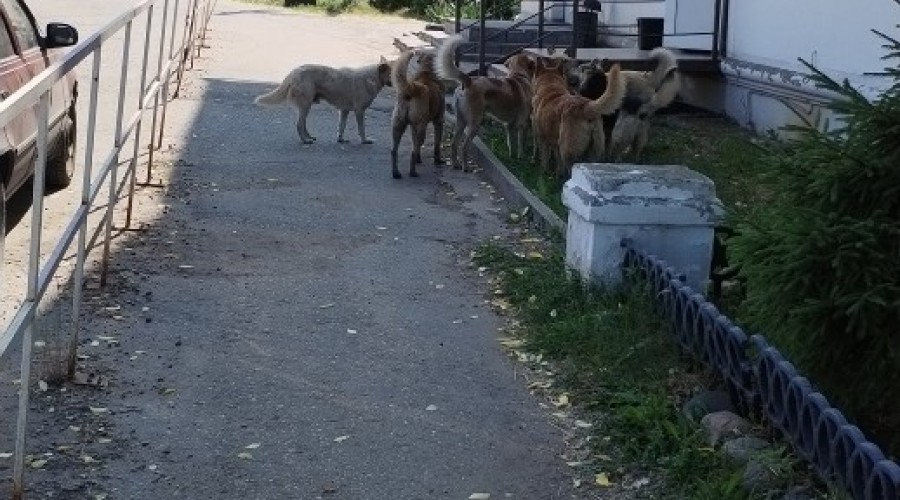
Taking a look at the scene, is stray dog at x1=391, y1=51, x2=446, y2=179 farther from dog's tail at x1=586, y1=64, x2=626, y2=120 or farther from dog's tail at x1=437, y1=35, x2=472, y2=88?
dog's tail at x1=586, y1=64, x2=626, y2=120

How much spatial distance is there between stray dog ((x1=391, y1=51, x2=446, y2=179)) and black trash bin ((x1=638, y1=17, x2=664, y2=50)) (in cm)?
439

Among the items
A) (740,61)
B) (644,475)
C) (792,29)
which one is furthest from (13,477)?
(740,61)

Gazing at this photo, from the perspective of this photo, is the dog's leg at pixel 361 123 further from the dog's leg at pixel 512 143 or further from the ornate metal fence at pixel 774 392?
the ornate metal fence at pixel 774 392

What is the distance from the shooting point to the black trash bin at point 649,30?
15.7m

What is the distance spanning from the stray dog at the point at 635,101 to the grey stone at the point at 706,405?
5.79m

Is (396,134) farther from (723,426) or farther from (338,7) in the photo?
(338,7)

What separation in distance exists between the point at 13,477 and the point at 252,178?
6.89 meters

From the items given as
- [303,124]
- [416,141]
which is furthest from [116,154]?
[303,124]

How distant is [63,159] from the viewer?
9.85 meters

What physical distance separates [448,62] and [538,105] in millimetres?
866

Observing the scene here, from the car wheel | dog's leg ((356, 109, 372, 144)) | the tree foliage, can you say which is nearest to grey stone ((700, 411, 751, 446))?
the tree foliage

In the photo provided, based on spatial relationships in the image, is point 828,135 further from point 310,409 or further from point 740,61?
point 740,61

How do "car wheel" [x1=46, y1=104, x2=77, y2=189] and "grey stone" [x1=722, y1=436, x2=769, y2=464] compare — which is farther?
"car wheel" [x1=46, y1=104, x2=77, y2=189]

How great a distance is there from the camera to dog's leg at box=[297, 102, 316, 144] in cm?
1316
